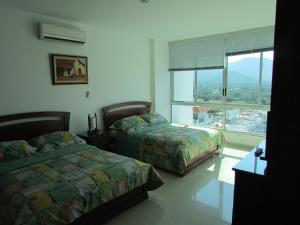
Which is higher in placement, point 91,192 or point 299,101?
point 299,101

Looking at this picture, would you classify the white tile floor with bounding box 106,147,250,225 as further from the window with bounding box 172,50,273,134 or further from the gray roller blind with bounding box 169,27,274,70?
the gray roller blind with bounding box 169,27,274,70

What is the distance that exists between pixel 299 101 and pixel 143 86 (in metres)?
4.35

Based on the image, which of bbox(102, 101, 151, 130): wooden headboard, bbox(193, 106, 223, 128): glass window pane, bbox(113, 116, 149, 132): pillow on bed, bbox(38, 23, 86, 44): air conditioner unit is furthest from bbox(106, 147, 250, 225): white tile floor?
bbox(38, 23, 86, 44): air conditioner unit

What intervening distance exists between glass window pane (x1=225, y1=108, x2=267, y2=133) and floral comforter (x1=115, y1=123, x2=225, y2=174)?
90 cm

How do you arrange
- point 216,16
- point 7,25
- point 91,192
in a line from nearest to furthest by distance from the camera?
point 91,192, point 7,25, point 216,16

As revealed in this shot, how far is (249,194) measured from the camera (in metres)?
1.65

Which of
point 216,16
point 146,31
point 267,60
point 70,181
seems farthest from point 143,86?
point 70,181

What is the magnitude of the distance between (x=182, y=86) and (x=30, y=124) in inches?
156

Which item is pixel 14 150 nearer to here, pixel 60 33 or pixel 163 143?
pixel 60 33

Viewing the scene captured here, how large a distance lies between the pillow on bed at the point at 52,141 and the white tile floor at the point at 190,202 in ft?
4.54

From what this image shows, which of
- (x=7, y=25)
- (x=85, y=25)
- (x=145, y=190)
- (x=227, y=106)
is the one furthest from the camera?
(x=227, y=106)

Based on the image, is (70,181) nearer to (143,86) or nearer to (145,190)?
(145,190)

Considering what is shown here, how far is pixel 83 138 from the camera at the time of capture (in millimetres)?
3787

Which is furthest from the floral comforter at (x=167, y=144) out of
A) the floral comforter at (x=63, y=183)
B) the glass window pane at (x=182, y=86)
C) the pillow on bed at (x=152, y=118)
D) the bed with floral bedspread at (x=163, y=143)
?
the glass window pane at (x=182, y=86)
